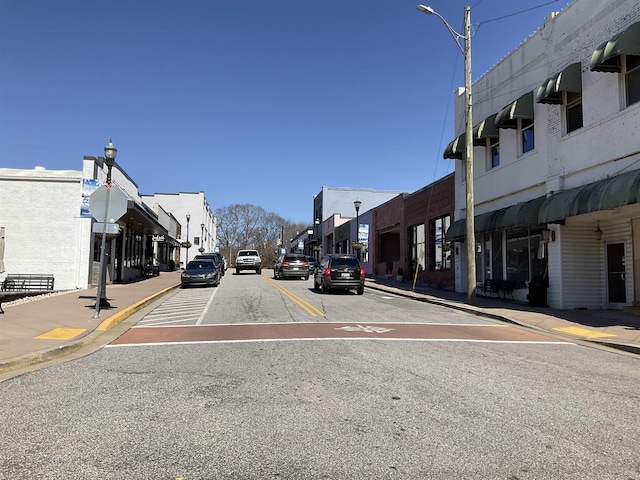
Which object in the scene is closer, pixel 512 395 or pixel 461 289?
pixel 512 395

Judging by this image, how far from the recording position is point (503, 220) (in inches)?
703

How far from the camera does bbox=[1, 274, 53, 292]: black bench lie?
2005cm

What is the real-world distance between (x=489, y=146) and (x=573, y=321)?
395 inches

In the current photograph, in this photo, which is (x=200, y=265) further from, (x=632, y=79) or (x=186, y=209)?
(x=186, y=209)

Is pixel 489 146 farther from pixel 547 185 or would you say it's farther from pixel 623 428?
pixel 623 428

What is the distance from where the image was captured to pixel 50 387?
5.97m

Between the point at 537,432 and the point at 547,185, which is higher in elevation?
the point at 547,185

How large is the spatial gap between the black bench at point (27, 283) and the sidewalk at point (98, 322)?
4263 millimetres

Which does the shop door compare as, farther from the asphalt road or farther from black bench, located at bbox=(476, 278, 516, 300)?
the asphalt road

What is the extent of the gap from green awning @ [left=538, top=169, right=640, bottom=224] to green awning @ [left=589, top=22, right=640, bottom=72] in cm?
303

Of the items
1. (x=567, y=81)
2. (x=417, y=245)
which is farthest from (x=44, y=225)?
(x=567, y=81)

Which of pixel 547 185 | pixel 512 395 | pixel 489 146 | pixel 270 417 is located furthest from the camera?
pixel 489 146

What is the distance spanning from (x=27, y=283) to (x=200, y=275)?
25.0ft

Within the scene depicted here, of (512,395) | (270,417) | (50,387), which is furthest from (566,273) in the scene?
(50,387)
